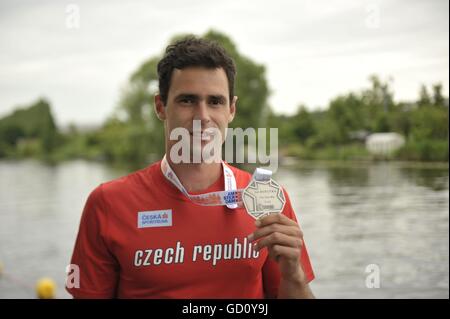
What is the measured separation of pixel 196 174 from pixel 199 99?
1.08 feet

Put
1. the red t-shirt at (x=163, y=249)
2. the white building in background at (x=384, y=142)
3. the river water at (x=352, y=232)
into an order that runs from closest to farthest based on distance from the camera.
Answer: the red t-shirt at (x=163, y=249)
the white building in background at (x=384, y=142)
the river water at (x=352, y=232)

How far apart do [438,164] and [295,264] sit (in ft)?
53.1

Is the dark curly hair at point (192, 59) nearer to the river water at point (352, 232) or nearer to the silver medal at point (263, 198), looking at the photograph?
the silver medal at point (263, 198)

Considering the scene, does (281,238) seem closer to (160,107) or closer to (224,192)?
(224,192)

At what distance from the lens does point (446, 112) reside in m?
14.7

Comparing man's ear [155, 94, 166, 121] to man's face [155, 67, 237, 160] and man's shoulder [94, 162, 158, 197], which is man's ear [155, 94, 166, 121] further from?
man's shoulder [94, 162, 158, 197]

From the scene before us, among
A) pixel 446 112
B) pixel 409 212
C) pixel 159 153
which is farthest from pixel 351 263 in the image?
pixel 159 153

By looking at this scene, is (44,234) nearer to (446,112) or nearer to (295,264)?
(446,112)

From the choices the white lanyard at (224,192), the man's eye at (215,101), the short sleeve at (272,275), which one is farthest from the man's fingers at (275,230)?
the man's eye at (215,101)

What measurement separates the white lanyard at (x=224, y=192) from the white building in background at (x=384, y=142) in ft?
57.5

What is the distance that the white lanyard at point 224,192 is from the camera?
1865mm

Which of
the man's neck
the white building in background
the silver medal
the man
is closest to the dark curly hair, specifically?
the man

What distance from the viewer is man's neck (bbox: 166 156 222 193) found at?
2.12m

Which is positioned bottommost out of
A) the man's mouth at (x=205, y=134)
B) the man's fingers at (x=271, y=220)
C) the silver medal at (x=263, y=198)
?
the man's fingers at (x=271, y=220)
